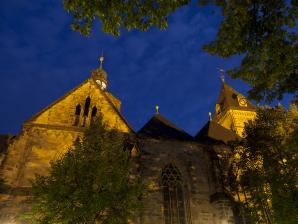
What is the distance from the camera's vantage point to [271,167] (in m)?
14.9

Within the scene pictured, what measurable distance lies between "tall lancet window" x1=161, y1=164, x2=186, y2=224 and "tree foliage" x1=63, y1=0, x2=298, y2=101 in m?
8.18

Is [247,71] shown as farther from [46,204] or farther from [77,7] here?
[46,204]

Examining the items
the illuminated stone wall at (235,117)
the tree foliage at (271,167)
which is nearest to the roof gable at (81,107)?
the tree foliage at (271,167)

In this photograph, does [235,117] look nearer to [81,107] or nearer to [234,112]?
[234,112]

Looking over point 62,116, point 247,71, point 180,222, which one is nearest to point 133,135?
point 62,116

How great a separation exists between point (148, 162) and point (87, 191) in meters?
7.00

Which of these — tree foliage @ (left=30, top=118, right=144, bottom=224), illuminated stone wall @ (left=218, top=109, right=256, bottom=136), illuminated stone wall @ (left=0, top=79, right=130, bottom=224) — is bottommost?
tree foliage @ (left=30, top=118, right=144, bottom=224)

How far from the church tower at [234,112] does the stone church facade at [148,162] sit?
50.7ft

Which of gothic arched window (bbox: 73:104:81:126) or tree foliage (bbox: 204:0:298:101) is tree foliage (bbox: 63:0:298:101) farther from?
gothic arched window (bbox: 73:104:81:126)

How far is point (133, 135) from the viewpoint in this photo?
18.6 meters

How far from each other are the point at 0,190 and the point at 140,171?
7.77 meters

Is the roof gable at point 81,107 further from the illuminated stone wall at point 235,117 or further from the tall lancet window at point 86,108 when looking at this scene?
the illuminated stone wall at point 235,117

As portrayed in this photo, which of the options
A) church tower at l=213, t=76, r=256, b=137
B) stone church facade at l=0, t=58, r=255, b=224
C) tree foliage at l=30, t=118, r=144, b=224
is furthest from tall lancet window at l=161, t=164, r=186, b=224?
church tower at l=213, t=76, r=256, b=137

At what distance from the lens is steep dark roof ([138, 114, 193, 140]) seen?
68.5 ft
